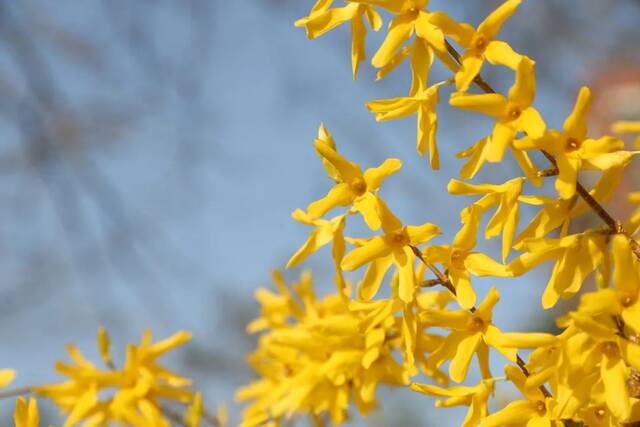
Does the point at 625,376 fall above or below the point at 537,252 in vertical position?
below

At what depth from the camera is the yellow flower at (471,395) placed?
886 mm

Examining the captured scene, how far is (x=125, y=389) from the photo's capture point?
A: 1.41 meters

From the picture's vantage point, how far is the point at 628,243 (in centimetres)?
76

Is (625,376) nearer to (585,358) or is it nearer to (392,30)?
(585,358)

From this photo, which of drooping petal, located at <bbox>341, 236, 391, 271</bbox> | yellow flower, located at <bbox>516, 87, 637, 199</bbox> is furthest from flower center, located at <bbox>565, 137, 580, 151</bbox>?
drooping petal, located at <bbox>341, 236, 391, 271</bbox>

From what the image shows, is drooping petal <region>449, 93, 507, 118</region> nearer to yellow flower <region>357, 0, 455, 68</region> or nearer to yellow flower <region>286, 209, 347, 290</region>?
yellow flower <region>357, 0, 455, 68</region>

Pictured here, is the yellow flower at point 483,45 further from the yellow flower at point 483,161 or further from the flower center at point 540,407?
the flower center at point 540,407

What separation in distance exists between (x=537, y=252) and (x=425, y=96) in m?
0.19

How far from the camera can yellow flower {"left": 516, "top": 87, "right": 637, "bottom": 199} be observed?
2.53ft

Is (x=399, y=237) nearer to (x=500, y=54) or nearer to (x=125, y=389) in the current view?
(x=500, y=54)

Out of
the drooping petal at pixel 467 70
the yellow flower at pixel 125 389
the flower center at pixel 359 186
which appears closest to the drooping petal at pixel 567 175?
the drooping petal at pixel 467 70

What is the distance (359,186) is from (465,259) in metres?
0.13

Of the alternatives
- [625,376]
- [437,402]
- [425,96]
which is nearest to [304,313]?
[437,402]

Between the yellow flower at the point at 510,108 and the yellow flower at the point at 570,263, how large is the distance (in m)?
0.10
